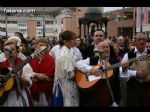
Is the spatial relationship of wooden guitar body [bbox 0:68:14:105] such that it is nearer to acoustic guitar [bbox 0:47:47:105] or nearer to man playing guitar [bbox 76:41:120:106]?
acoustic guitar [bbox 0:47:47:105]

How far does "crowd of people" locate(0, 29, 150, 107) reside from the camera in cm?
523

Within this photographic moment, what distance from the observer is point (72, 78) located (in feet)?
18.8

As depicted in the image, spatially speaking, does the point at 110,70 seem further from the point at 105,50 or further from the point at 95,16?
the point at 95,16

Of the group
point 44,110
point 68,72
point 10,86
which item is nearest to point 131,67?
point 68,72

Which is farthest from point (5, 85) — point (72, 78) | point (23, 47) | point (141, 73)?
point (23, 47)

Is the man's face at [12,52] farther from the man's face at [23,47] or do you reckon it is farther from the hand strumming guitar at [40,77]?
the man's face at [23,47]

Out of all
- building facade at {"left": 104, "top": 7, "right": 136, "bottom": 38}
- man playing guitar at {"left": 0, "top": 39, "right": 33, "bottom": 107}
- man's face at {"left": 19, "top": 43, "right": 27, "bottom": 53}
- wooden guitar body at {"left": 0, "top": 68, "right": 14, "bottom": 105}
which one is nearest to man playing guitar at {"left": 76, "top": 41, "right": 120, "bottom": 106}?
man playing guitar at {"left": 0, "top": 39, "right": 33, "bottom": 107}

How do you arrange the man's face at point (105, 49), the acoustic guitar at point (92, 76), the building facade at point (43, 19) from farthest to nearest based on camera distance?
the building facade at point (43, 19), the man's face at point (105, 49), the acoustic guitar at point (92, 76)

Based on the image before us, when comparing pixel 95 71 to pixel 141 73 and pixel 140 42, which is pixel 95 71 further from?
pixel 140 42

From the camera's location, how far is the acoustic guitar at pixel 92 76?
546cm

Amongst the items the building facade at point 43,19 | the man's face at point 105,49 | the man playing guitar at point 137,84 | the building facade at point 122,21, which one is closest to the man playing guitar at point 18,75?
the man's face at point 105,49

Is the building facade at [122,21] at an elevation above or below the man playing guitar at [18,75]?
above

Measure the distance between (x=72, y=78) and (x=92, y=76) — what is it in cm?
32
